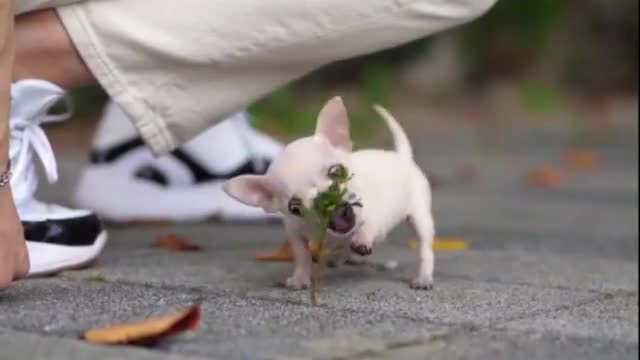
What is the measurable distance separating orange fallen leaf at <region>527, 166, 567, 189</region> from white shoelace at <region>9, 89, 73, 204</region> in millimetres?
2013

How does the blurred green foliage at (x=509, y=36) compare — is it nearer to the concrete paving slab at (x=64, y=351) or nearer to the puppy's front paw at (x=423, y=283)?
the puppy's front paw at (x=423, y=283)

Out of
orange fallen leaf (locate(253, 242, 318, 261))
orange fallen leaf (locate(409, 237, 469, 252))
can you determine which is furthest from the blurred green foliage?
orange fallen leaf (locate(253, 242, 318, 261))

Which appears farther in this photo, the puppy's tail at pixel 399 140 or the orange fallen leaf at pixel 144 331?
the puppy's tail at pixel 399 140

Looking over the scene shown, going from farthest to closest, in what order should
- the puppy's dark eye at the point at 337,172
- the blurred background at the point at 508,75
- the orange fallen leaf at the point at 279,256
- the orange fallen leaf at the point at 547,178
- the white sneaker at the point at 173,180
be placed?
the blurred background at the point at 508,75
the orange fallen leaf at the point at 547,178
the white sneaker at the point at 173,180
the orange fallen leaf at the point at 279,256
the puppy's dark eye at the point at 337,172

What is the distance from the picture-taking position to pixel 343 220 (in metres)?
1.92

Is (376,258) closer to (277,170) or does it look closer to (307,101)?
(277,170)

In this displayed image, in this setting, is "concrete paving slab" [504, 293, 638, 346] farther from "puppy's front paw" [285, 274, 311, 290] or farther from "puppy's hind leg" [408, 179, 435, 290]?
"puppy's front paw" [285, 274, 311, 290]

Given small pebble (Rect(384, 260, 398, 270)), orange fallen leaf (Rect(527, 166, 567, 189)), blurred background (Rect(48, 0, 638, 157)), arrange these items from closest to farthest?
small pebble (Rect(384, 260, 398, 270)) → orange fallen leaf (Rect(527, 166, 567, 189)) → blurred background (Rect(48, 0, 638, 157))

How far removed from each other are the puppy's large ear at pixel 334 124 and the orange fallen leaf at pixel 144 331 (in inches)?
16.1

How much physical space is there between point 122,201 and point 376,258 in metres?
0.75

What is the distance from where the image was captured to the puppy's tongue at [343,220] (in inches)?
75.0

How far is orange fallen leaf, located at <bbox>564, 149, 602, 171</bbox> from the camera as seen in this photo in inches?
180

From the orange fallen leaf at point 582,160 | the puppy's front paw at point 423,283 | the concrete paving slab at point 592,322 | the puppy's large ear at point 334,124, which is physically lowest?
the puppy's front paw at point 423,283

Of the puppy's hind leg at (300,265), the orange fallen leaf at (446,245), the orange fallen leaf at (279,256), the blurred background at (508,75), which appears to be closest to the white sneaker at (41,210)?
the orange fallen leaf at (279,256)
